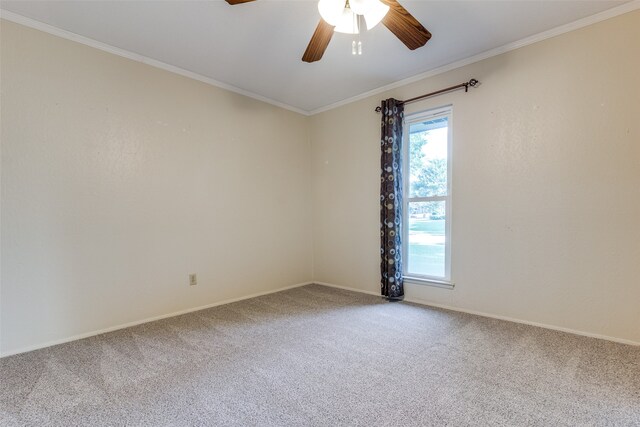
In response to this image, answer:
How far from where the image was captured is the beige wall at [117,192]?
226 centimetres

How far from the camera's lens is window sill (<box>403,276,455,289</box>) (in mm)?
3099

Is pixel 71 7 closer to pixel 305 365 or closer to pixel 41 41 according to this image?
pixel 41 41

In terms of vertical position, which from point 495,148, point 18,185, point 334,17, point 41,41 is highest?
point 41,41

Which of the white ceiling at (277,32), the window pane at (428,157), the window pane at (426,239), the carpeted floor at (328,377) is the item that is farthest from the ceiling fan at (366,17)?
the carpeted floor at (328,377)

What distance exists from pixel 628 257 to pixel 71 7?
4.42 meters

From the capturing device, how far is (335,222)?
4.14 m

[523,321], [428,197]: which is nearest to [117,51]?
[428,197]

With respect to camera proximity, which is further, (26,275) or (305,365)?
(26,275)

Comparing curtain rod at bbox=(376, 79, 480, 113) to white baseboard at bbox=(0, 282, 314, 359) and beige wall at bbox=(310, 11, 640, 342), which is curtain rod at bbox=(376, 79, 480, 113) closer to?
beige wall at bbox=(310, 11, 640, 342)

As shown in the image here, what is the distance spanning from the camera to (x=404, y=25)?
1867 mm

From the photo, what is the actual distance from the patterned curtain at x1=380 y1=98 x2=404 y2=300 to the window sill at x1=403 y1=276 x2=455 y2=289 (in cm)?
11

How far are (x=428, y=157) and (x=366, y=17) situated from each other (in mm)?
1871

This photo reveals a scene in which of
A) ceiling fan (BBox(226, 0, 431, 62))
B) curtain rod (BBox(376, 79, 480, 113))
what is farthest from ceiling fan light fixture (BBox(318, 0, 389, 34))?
curtain rod (BBox(376, 79, 480, 113))

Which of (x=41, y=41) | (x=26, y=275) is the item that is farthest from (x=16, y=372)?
(x=41, y=41)
